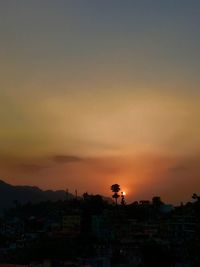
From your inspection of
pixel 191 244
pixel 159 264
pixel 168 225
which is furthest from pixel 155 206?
pixel 191 244

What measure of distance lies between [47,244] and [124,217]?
89.9ft

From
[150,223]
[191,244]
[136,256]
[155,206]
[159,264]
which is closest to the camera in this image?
[191,244]

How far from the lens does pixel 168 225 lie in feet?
236

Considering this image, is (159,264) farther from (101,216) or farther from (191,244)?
(101,216)

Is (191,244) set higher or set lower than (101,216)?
lower

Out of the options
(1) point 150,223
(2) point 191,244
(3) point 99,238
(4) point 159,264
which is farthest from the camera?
(1) point 150,223

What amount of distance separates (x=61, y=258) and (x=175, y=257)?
11264 mm

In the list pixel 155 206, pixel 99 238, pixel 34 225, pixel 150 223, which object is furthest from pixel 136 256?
pixel 34 225

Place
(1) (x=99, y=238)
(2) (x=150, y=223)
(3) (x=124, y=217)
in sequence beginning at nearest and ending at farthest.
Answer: (1) (x=99, y=238)
(2) (x=150, y=223)
(3) (x=124, y=217)

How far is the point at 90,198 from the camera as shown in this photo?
9769cm

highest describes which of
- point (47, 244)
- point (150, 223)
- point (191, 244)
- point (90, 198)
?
point (90, 198)

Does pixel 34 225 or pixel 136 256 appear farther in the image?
pixel 34 225

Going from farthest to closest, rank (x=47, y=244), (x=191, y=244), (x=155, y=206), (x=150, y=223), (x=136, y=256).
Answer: (x=155, y=206) → (x=150, y=223) → (x=47, y=244) → (x=136, y=256) → (x=191, y=244)

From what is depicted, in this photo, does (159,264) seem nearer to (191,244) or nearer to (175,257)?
(175,257)
